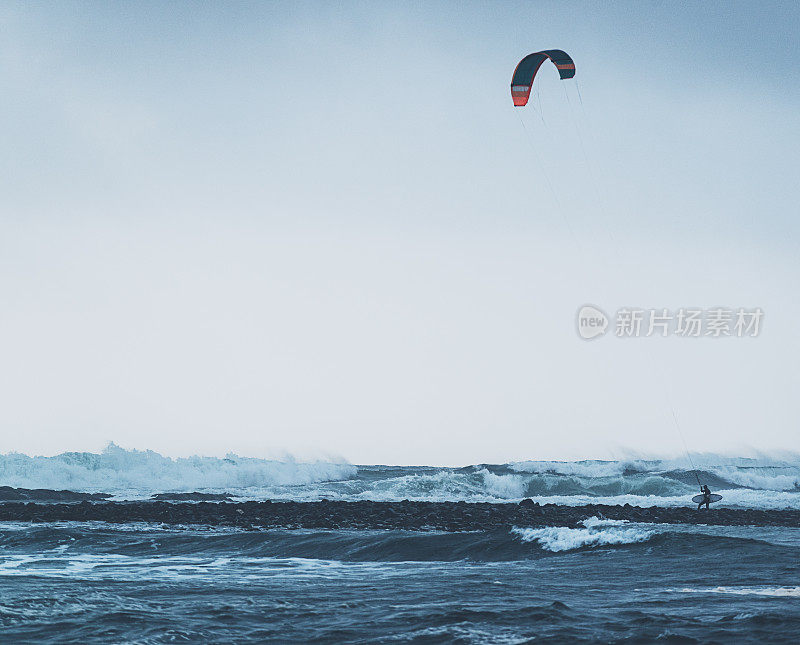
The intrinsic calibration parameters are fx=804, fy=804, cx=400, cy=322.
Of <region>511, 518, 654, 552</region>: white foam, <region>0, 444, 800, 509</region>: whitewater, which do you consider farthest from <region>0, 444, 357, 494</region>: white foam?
<region>511, 518, 654, 552</region>: white foam

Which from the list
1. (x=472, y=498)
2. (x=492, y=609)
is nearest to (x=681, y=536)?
(x=492, y=609)

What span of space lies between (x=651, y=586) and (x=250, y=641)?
7.48 metres

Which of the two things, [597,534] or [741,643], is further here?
[597,534]

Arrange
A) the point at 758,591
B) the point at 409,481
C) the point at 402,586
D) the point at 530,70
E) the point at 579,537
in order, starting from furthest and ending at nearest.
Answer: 1. the point at 409,481
2. the point at 530,70
3. the point at 579,537
4. the point at 402,586
5. the point at 758,591

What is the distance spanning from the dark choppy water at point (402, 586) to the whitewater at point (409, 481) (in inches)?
768

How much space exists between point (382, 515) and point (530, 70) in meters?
16.2

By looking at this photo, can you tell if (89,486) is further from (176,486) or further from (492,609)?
(492,609)

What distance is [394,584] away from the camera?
15.1 metres

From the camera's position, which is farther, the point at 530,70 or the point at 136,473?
the point at 136,473

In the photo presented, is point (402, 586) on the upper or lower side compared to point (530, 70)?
lower

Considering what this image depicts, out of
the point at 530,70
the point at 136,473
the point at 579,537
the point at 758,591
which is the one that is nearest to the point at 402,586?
the point at 758,591

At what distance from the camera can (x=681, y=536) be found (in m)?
20.2

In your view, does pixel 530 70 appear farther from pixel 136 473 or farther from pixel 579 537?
pixel 136 473

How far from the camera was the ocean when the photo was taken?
1065cm
